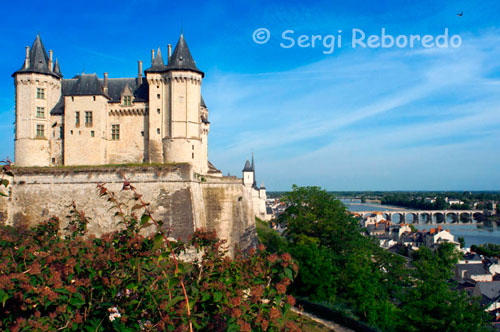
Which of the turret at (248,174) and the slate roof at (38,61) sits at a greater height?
the slate roof at (38,61)

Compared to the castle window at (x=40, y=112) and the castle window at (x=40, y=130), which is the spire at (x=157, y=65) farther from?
the castle window at (x=40, y=130)

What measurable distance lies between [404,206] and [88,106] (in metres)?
178

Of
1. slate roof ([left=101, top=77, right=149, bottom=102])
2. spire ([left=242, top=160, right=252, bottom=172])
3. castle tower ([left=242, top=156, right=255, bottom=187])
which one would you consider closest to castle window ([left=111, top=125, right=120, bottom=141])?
slate roof ([left=101, top=77, right=149, bottom=102])

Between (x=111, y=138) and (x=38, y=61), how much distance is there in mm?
7655

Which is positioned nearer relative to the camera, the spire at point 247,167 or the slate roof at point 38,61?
the slate roof at point 38,61

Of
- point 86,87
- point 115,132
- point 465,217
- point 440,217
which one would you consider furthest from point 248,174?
point 465,217

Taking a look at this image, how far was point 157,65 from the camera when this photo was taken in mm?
28422

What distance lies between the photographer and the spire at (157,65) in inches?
1094

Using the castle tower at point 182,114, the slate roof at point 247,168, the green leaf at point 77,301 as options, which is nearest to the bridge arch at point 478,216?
the slate roof at point 247,168

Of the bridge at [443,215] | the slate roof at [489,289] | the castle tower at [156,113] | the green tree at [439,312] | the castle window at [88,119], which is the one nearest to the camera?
the green tree at [439,312]

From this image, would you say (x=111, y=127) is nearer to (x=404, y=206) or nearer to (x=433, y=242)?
(x=433, y=242)

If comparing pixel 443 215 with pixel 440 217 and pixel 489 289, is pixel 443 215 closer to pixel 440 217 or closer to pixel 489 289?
pixel 440 217

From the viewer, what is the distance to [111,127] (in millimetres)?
29297

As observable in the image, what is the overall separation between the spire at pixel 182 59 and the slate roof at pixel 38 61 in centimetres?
941
